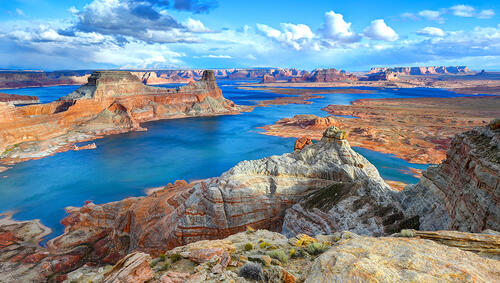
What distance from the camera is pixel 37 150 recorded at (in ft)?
204

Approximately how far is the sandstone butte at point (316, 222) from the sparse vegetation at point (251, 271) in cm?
75

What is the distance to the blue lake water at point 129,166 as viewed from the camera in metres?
41.8

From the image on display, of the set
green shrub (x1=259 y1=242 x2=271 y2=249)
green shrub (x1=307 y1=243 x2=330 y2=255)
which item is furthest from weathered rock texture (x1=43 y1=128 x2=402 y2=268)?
green shrub (x1=307 y1=243 x2=330 y2=255)

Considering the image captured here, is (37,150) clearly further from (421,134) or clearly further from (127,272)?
(421,134)

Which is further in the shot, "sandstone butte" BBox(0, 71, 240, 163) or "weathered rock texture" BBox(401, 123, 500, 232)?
"sandstone butte" BBox(0, 71, 240, 163)

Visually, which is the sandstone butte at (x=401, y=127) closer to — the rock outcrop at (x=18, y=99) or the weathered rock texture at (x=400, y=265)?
the weathered rock texture at (x=400, y=265)

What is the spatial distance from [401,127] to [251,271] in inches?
3762

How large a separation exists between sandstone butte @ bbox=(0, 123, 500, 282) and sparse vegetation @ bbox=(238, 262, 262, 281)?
747 mm

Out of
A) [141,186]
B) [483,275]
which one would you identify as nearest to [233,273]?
[483,275]

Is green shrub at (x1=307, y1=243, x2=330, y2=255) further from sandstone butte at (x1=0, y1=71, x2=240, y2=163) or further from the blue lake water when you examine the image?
sandstone butte at (x1=0, y1=71, x2=240, y2=163)

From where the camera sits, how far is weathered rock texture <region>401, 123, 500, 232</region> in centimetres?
1387

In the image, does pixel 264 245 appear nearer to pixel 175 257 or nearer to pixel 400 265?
pixel 175 257

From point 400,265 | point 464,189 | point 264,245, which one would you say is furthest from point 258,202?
point 400,265

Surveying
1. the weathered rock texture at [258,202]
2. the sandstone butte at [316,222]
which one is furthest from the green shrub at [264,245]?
the weathered rock texture at [258,202]
